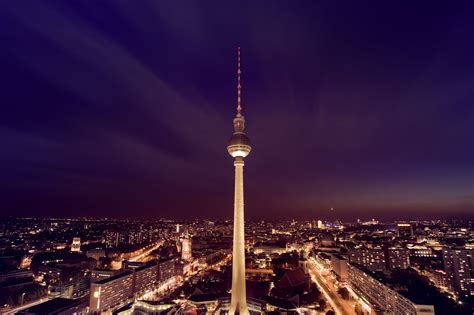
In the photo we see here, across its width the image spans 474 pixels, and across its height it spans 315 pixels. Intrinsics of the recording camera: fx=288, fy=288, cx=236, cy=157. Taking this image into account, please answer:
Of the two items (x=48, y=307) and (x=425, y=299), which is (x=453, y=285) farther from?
(x=48, y=307)

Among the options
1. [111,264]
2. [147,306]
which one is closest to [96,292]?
[147,306]

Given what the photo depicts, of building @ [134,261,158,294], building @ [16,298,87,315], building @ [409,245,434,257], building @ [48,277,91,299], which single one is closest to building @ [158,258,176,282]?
building @ [134,261,158,294]

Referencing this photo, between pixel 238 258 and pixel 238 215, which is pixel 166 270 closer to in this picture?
pixel 238 258

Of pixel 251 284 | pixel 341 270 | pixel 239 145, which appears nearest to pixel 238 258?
pixel 239 145

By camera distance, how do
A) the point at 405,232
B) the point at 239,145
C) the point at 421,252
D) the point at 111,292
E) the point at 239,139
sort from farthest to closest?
the point at 405,232 → the point at 421,252 → the point at 111,292 → the point at 239,139 → the point at 239,145

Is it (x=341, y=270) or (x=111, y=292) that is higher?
(x=111, y=292)

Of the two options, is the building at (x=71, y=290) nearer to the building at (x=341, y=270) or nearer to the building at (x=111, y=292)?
the building at (x=111, y=292)
